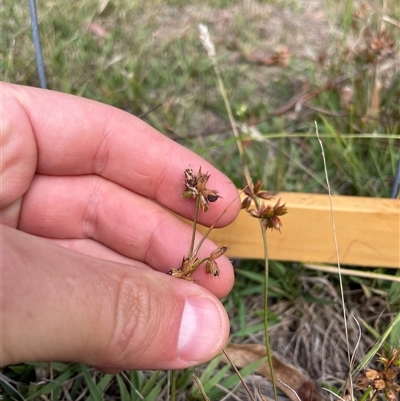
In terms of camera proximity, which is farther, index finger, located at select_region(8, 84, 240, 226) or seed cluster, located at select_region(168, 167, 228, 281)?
index finger, located at select_region(8, 84, 240, 226)

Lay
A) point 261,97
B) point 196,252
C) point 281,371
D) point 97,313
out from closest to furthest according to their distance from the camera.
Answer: point 97,313 < point 196,252 < point 281,371 < point 261,97

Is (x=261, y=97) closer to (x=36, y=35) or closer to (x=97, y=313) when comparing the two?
(x=36, y=35)

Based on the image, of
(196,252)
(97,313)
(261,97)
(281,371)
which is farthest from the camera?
(261,97)

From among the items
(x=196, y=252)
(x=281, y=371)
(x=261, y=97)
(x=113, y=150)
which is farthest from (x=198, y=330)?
(x=261, y=97)

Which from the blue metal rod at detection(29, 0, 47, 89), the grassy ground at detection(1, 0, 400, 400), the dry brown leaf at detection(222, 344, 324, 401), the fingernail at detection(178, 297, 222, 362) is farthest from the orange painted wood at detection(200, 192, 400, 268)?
the blue metal rod at detection(29, 0, 47, 89)

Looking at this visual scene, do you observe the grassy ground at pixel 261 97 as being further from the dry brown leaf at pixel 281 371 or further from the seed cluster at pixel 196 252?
the seed cluster at pixel 196 252

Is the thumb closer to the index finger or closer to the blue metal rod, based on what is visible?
the index finger

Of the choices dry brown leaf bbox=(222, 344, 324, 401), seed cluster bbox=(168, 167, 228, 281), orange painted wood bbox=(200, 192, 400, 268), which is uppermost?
seed cluster bbox=(168, 167, 228, 281)
